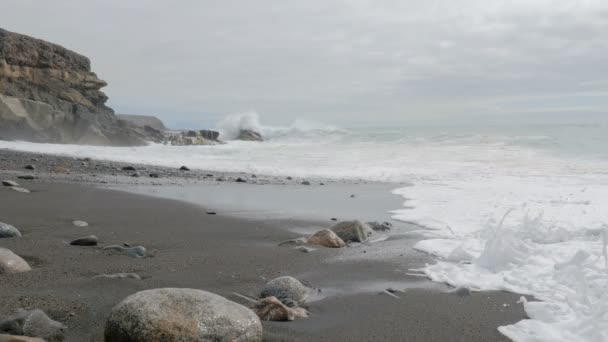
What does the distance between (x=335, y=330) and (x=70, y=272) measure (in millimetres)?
1884

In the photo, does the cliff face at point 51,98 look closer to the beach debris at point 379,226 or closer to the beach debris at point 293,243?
the beach debris at point 379,226

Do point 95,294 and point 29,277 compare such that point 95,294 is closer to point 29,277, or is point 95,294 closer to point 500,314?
point 29,277

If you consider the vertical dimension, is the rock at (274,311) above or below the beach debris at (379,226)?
below

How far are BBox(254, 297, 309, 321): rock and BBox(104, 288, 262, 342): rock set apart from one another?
318mm

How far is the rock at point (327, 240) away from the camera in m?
4.84

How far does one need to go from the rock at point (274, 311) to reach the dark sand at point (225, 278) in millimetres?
57

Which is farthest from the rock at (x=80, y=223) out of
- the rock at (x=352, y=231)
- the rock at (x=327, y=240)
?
the rock at (x=352, y=231)

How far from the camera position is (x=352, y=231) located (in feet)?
17.0

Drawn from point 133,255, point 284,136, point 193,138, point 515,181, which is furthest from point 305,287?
point 284,136

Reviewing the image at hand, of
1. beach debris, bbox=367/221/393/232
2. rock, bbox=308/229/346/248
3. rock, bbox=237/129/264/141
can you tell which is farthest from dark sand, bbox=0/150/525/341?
rock, bbox=237/129/264/141

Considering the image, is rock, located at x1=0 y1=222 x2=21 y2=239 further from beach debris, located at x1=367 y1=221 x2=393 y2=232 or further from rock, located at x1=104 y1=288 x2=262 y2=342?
beach debris, located at x1=367 y1=221 x2=393 y2=232

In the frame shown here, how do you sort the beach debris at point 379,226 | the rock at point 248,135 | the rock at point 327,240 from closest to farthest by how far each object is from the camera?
the rock at point 327,240 < the beach debris at point 379,226 < the rock at point 248,135

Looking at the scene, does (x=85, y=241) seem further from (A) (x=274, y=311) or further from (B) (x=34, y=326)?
(A) (x=274, y=311)

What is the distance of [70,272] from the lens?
11.2 ft
